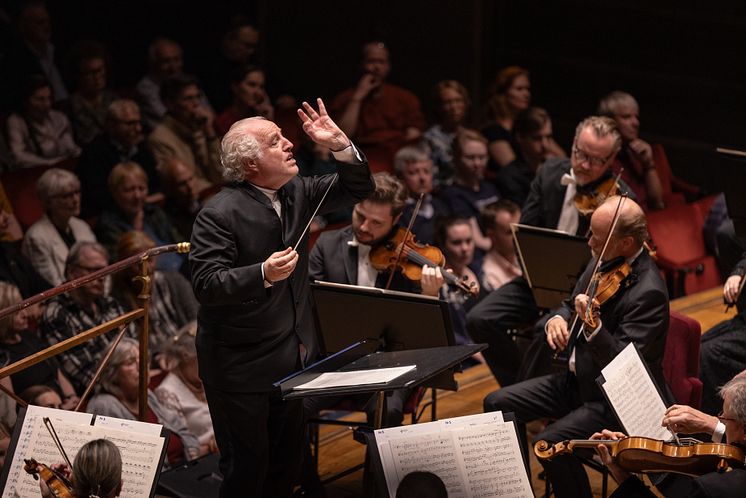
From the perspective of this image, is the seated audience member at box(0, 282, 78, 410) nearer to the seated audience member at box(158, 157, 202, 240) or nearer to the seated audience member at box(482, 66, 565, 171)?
the seated audience member at box(158, 157, 202, 240)

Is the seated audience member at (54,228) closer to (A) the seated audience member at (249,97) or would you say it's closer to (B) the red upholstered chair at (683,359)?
(A) the seated audience member at (249,97)

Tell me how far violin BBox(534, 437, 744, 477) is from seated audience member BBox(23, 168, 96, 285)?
3.15m

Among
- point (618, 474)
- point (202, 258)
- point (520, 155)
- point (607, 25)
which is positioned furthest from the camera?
point (607, 25)

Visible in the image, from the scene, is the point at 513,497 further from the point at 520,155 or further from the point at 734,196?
the point at 520,155

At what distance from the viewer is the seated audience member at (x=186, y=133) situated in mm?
6539

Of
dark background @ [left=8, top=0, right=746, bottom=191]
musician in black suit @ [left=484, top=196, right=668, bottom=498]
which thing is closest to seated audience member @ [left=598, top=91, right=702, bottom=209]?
dark background @ [left=8, top=0, right=746, bottom=191]

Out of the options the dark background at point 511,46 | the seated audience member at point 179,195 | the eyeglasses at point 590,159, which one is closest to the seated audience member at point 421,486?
the eyeglasses at point 590,159

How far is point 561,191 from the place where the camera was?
4.74 metres

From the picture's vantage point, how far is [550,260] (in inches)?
175

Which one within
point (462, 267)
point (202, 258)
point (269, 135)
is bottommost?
point (462, 267)

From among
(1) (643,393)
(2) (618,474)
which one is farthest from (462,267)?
(2) (618,474)

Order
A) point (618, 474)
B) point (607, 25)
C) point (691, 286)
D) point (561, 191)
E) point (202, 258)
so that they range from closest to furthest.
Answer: point (618, 474) → point (202, 258) → point (561, 191) → point (691, 286) → point (607, 25)

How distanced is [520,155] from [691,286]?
53.4 inches

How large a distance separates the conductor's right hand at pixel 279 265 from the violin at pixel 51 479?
773 millimetres
